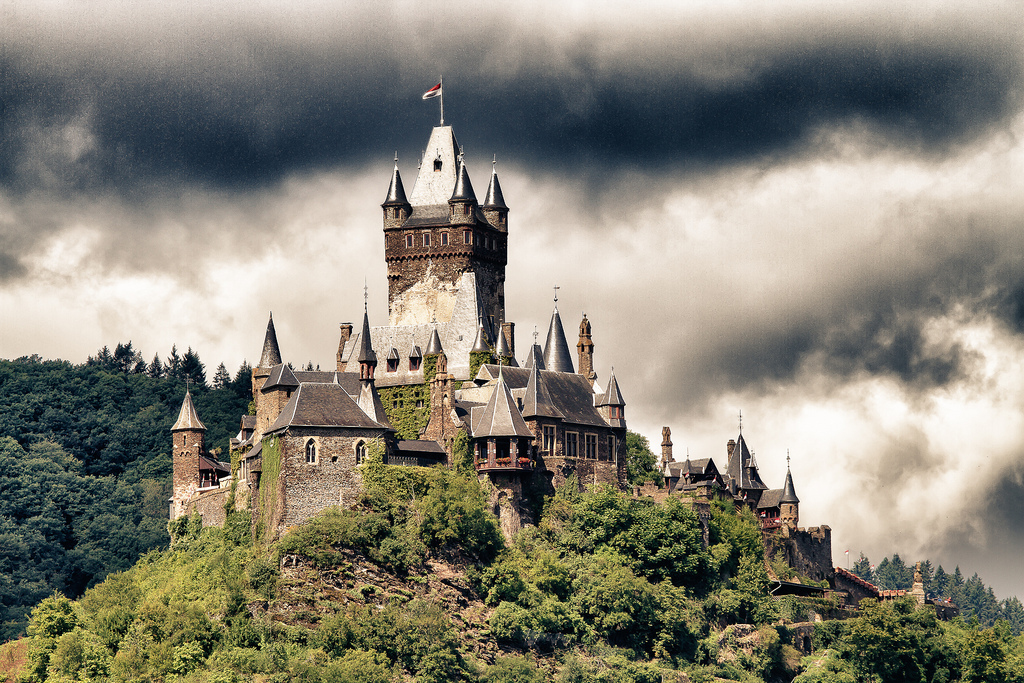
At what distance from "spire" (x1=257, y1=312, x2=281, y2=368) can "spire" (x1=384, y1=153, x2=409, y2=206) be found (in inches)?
424

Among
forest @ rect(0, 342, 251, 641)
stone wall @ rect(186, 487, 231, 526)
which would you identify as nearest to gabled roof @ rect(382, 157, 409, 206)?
stone wall @ rect(186, 487, 231, 526)

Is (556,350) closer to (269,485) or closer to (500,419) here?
(500,419)

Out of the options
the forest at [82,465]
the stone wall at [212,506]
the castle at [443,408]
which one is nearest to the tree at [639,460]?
the castle at [443,408]

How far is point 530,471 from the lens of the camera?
287ft

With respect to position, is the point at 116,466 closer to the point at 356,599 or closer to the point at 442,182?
the point at 442,182

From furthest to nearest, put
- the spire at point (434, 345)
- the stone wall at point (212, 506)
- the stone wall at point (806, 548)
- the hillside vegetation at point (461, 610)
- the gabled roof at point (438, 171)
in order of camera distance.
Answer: the stone wall at point (806, 548)
the gabled roof at point (438, 171)
the spire at point (434, 345)
the stone wall at point (212, 506)
the hillside vegetation at point (461, 610)

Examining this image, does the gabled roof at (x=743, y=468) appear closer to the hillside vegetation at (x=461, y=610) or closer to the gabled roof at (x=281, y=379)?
the hillside vegetation at (x=461, y=610)

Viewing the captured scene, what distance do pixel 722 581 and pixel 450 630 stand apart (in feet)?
70.8

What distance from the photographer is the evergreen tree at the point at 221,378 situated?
154750 mm

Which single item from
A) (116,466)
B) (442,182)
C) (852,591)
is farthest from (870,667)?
(116,466)

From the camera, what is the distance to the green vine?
268ft

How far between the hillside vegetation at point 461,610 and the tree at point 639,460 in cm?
537

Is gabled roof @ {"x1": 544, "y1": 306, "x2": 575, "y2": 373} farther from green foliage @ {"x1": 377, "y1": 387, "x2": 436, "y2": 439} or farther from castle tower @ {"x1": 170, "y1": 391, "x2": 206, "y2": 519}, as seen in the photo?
castle tower @ {"x1": 170, "y1": 391, "x2": 206, "y2": 519}

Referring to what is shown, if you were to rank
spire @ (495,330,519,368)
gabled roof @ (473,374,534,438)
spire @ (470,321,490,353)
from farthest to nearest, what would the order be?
spire @ (495,330,519,368) → spire @ (470,321,490,353) → gabled roof @ (473,374,534,438)
